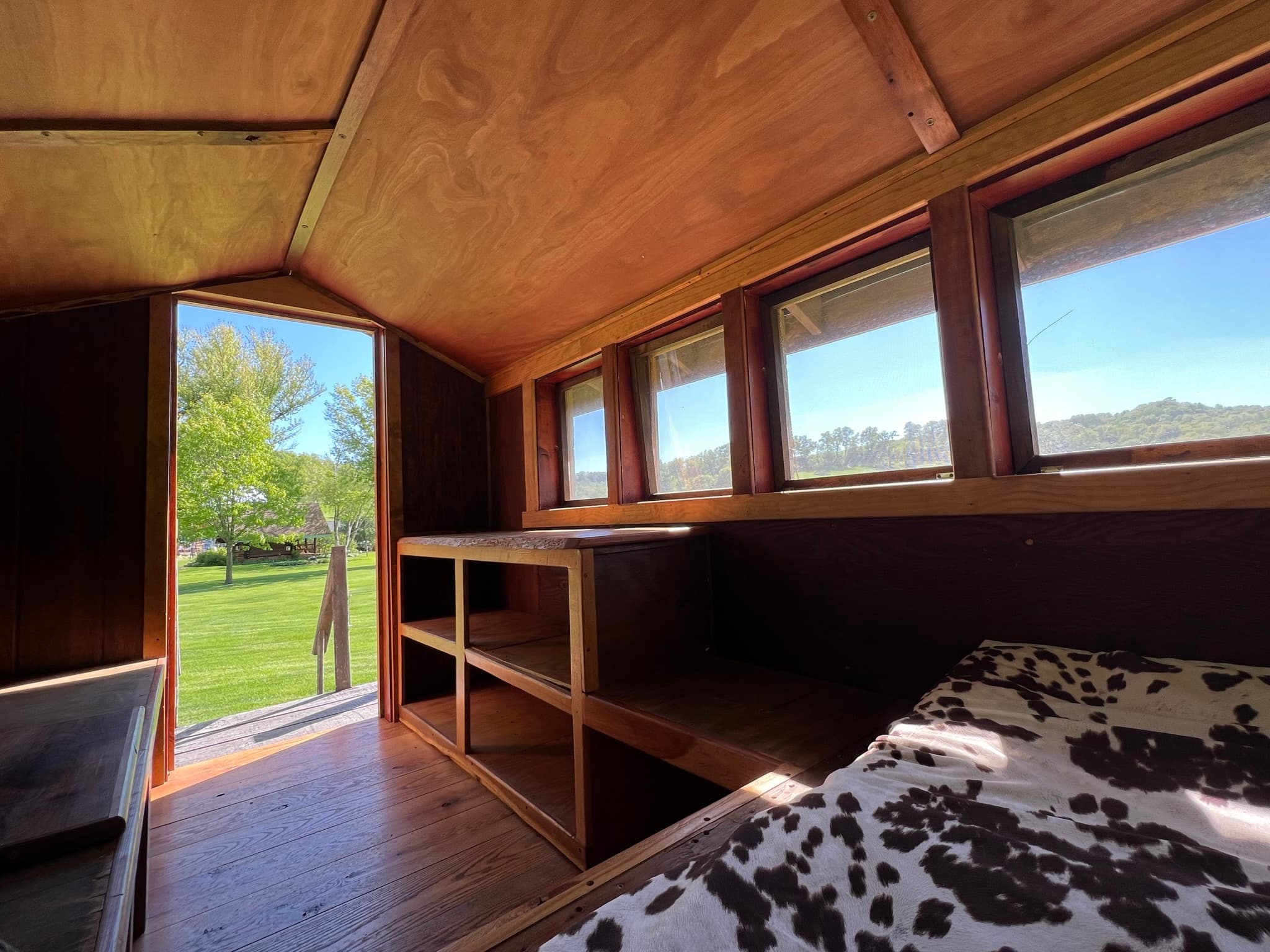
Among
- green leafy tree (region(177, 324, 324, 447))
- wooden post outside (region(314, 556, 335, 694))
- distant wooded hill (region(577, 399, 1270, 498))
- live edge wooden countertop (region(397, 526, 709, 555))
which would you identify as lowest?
wooden post outside (region(314, 556, 335, 694))

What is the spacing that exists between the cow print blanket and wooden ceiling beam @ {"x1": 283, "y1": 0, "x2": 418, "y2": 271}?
5.09 ft

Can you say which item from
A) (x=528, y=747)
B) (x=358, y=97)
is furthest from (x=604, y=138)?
(x=528, y=747)

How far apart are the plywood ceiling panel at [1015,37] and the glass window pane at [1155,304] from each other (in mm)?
240

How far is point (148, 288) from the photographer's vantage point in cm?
201

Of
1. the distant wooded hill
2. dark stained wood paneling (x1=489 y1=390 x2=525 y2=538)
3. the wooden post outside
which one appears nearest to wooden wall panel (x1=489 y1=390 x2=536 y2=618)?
dark stained wood paneling (x1=489 y1=390 x2=525 y2=538)

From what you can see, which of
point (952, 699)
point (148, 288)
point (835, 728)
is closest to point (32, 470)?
point (148, 288)

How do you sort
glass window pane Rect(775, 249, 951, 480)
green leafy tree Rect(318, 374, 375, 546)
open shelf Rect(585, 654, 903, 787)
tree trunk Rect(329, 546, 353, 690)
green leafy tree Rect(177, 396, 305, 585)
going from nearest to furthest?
open shelf Rect(585, 654, 903, 787) → glass window pane Rect(775, 249, 951, 480) → tree trunk Rect(329, 546, 353, 690) → green leafy tree Rect(177, 396, 305, 585) → green leafy tree Rect(318, 374, 375, 546)

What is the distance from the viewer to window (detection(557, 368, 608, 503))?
92.6 inches

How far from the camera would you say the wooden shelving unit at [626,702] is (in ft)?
3.66

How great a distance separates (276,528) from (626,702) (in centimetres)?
460

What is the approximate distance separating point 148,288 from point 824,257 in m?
2.42

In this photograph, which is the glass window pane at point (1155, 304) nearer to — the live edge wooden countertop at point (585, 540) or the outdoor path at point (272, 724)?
the live edge wooden countertop at point (585, 540)

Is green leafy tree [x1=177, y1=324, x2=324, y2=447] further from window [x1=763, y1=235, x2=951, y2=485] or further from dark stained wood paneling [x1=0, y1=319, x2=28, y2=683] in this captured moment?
window [x1=763, y1=235, x2=951, y2=485]

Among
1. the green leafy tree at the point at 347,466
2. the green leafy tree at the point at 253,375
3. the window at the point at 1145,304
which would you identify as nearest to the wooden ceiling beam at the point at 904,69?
the window at the point at 1145,304
